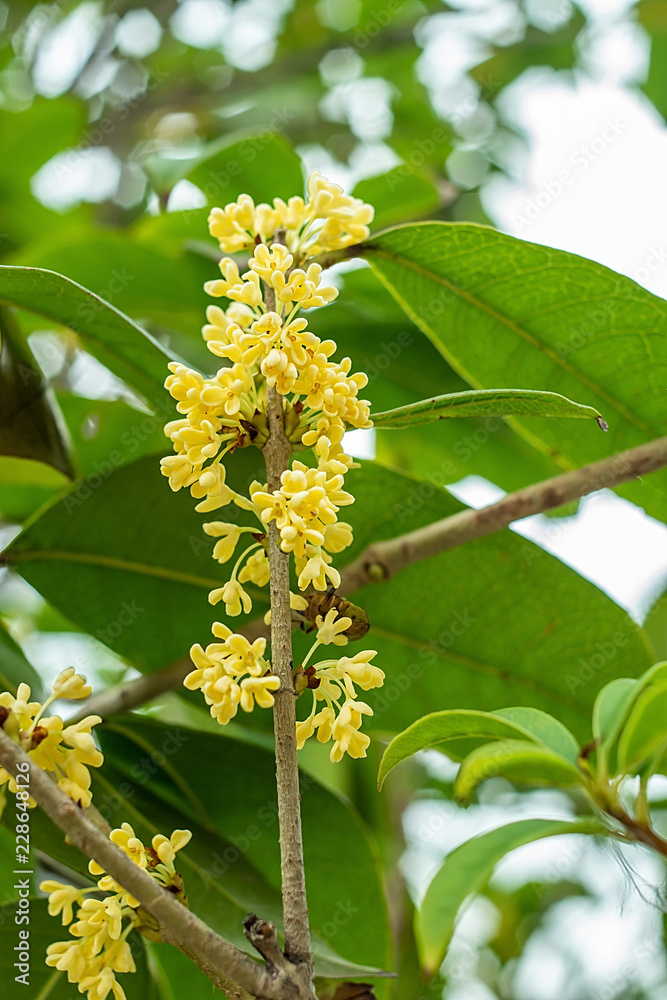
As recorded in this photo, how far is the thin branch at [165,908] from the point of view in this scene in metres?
0.57

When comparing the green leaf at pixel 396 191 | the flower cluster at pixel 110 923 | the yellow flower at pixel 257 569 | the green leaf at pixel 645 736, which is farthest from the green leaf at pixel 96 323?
the green leaf at pixel 396 191

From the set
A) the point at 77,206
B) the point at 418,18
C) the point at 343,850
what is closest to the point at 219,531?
the point at 343,850

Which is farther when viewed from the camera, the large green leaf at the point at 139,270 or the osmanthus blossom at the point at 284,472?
the large green leaf at the point at 139,270

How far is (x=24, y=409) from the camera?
106 cm

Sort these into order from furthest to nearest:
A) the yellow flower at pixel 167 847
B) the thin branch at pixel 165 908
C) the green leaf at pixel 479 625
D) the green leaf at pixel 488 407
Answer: the green leaf at pixel 479 625
the green leaf at pixel 488 407
the yellow flower at pixel 167 847
the thin branch at pixel 165 908

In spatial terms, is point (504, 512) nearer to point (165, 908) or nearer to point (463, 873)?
point (463, 873)

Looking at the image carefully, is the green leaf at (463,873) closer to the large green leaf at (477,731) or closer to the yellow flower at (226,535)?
the large green leaf at (477,731)

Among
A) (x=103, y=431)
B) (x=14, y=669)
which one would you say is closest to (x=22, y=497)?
(x=103, y=431)

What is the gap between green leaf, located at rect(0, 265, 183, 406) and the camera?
36.8 inches

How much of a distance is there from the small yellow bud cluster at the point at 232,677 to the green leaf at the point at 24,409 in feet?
1.50

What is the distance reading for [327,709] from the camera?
2.31ft

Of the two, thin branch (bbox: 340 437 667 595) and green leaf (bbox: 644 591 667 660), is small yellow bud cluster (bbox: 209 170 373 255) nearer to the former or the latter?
thin branch (bbox: 340 437 667 595)

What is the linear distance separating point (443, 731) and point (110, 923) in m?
0.31

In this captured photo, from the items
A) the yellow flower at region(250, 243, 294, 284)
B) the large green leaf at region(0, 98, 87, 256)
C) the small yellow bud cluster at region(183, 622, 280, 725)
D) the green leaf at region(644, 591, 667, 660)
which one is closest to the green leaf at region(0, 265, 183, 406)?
the yellow flower at region(250, 243, 294, 284)
